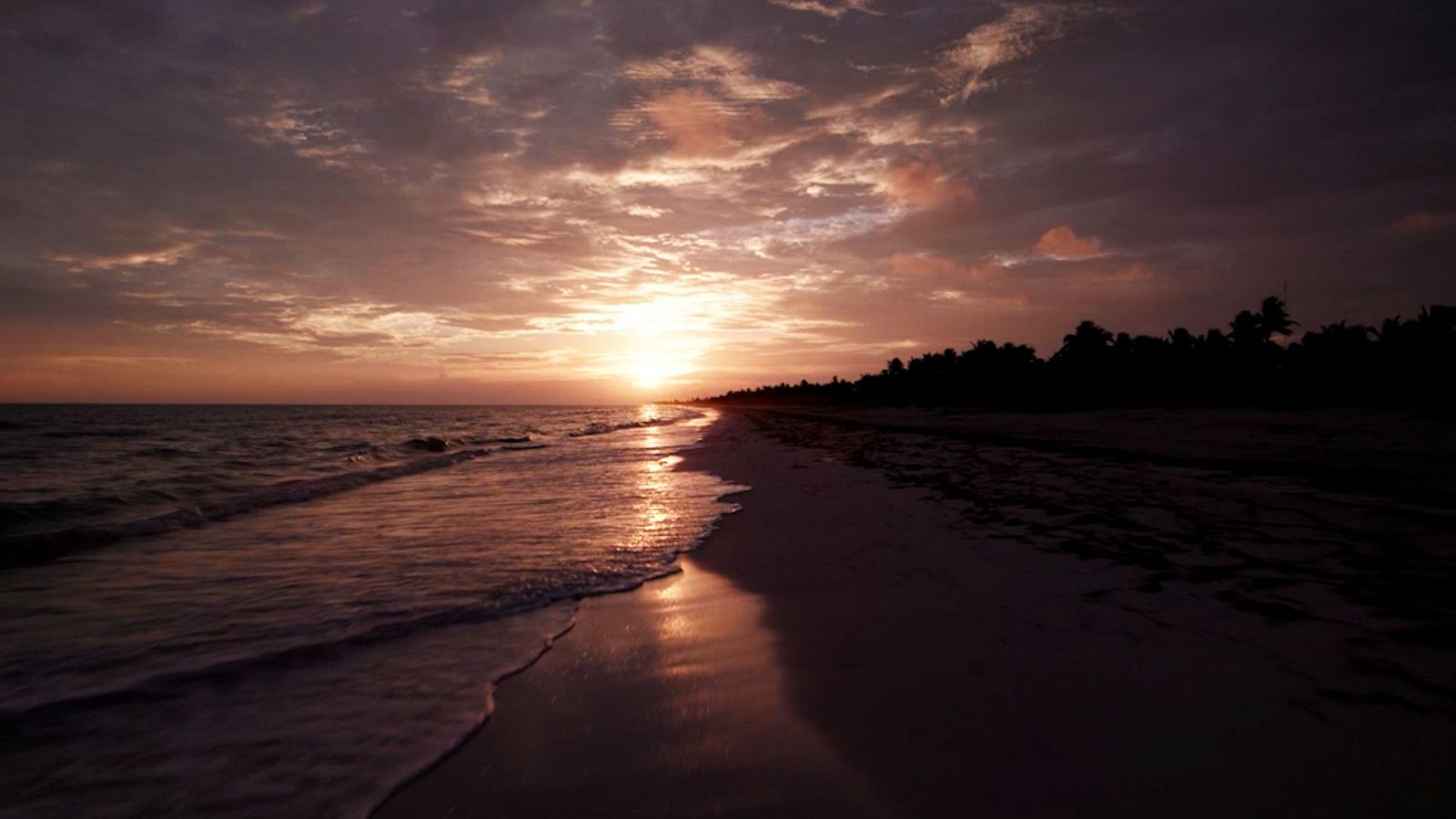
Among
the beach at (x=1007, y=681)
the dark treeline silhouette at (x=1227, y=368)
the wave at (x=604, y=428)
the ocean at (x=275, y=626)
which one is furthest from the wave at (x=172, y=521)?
the dark treeline silhouette at (x=1227, y=368)

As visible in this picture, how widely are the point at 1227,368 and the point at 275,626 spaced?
174 ft

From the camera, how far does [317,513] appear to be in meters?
11.9

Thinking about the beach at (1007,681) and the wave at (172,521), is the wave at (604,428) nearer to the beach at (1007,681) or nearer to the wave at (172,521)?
the wave at (172,521)

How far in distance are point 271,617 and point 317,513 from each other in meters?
7.26

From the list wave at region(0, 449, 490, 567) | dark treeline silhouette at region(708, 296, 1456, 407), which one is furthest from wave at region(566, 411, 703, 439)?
dark treeline silhouette at region(708, 296, 1456, 407)

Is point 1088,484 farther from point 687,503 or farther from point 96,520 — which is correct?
point 96,520

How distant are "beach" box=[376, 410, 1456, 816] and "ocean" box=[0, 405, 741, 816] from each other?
57 cm

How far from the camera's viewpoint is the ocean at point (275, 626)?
3273 mm

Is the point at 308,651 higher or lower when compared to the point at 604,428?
higher

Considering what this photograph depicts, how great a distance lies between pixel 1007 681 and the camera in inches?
149

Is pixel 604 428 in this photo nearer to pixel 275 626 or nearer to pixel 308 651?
pixel 275 626

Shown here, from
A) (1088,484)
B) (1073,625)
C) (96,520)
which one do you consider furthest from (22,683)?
(1088,484)

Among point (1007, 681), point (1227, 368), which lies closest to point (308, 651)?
point (1007, 681)

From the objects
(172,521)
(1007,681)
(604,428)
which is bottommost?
(604,428)
